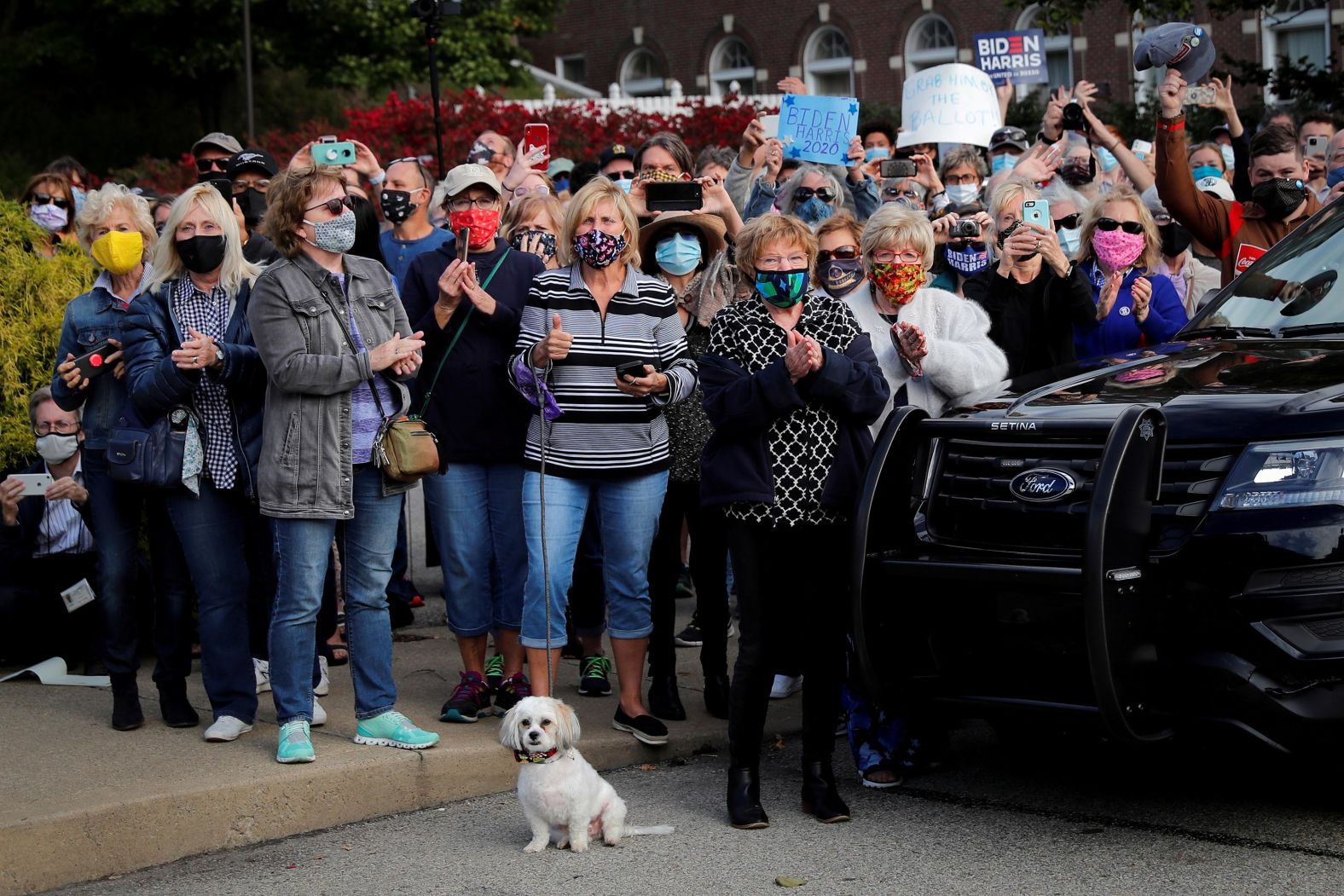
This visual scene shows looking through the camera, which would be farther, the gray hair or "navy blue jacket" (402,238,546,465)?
the gray hair

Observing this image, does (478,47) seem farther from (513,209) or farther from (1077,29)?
(513,209)

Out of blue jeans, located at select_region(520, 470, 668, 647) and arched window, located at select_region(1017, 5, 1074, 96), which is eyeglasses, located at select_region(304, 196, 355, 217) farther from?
arched window, located at select_region(1017, 5, 1074, 96)

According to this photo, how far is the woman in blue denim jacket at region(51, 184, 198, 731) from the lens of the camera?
6.62 meters

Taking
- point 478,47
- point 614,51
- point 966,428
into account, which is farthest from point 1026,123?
point 966,428

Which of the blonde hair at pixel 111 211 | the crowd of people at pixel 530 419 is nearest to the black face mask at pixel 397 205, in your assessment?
the crowd of people at pixel 530 419

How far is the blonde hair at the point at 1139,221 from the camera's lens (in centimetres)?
734

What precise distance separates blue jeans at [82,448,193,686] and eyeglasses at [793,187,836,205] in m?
3.74

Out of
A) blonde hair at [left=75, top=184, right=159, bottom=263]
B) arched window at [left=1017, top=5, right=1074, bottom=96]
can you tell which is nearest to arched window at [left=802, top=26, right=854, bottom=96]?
arched window at [left=1017, top=5, right=1074, bottom=96]

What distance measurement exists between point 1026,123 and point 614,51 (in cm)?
1817

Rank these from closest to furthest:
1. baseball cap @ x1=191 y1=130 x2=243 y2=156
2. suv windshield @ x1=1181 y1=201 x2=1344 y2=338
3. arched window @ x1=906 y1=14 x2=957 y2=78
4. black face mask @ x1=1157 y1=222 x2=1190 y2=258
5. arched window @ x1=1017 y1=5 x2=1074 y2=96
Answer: suv windshield @ x1=1181 y1=201 x2=1344 y2=338
black face mask @ x1=1157 y1=222 x2=1190 y2=258
baseball cap @ x1=191 y1=130 x2=243 y2=156
arched window @ x1=1017 y1=5 x2=1074 y2=96
arched window @ x1=906 y1=14 x2=957 y2=78

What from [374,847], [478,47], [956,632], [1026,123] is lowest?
[374,847]

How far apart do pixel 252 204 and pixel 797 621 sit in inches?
164

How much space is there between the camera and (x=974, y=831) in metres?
5.46

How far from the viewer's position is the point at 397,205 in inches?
338
